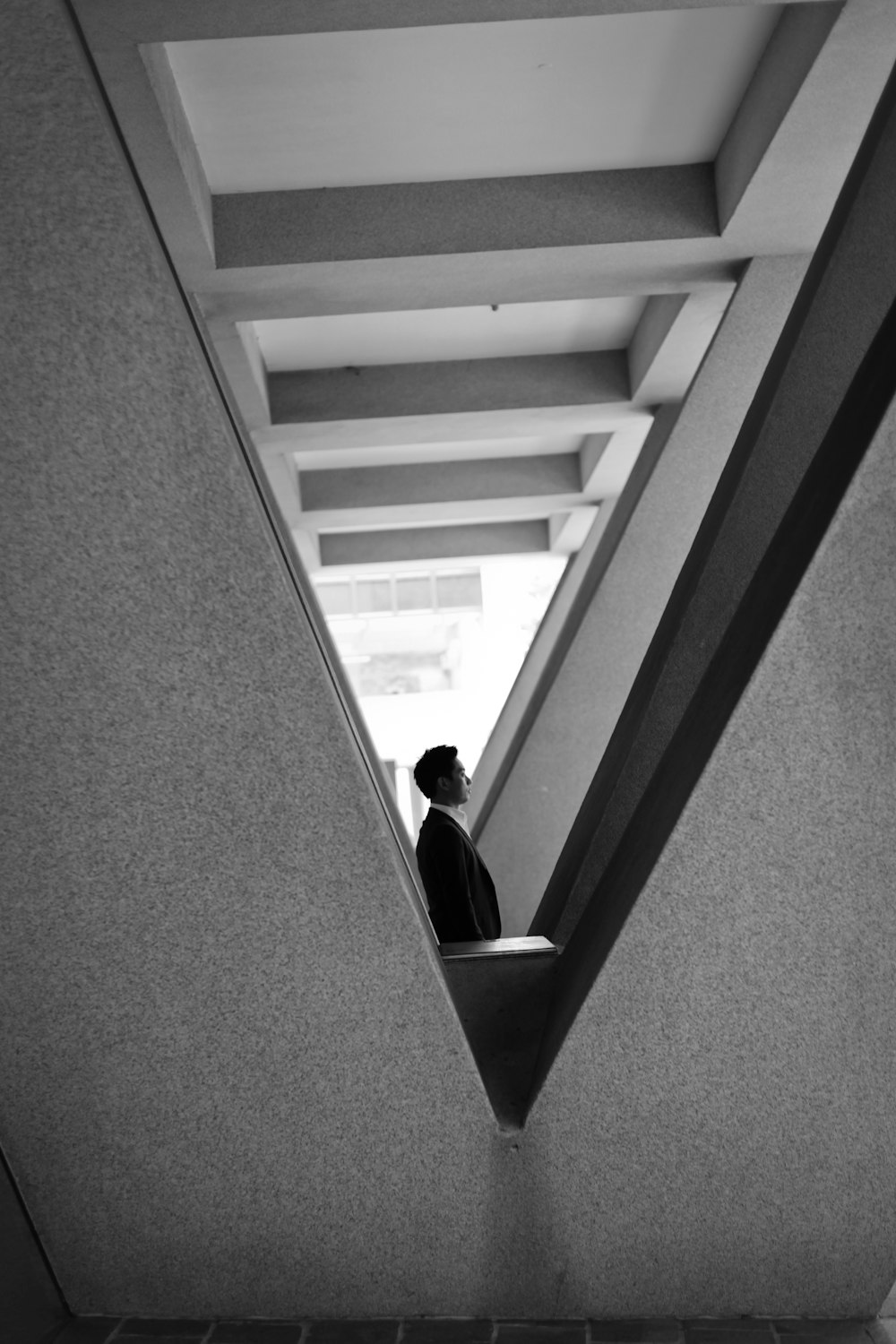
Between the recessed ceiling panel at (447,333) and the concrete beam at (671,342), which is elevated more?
the recessed ceiling panel at (447,333)

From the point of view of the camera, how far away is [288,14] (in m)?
3.34

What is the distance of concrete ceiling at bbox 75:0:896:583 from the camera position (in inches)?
151

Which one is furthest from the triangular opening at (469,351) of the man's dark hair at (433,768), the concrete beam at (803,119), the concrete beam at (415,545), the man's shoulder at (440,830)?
the concrete beam at (415,545)

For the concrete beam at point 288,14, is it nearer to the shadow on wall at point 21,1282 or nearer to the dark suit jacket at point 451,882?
the dark suit jacket at point 451,882

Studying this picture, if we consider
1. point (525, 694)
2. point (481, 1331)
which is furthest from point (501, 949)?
point (525, 694)

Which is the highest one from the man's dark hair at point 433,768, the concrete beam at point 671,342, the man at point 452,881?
the concrete beam at point 671,342

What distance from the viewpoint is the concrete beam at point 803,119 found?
375 cm

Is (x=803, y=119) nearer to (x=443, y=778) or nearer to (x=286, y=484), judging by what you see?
(x=443, y=778)

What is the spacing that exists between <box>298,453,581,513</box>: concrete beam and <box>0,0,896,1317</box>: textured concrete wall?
693 cm

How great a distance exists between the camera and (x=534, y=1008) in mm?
3459

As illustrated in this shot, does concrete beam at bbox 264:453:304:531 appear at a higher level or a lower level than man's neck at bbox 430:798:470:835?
higher

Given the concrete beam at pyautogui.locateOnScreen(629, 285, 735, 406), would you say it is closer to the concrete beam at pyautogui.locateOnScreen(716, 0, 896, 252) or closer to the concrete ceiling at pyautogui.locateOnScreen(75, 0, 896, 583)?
the concrete ceiling at pyautogui.locateOnScreen(75, 0, 896, 583)

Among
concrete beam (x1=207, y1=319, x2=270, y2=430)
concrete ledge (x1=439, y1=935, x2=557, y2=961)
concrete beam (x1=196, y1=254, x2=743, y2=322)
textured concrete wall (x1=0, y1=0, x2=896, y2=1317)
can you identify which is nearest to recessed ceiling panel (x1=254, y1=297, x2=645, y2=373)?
concrete beam (x1=207, y1=319, x2=270, y2=430)

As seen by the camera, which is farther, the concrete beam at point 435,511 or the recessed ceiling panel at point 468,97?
the concrete beam at point 435,511
